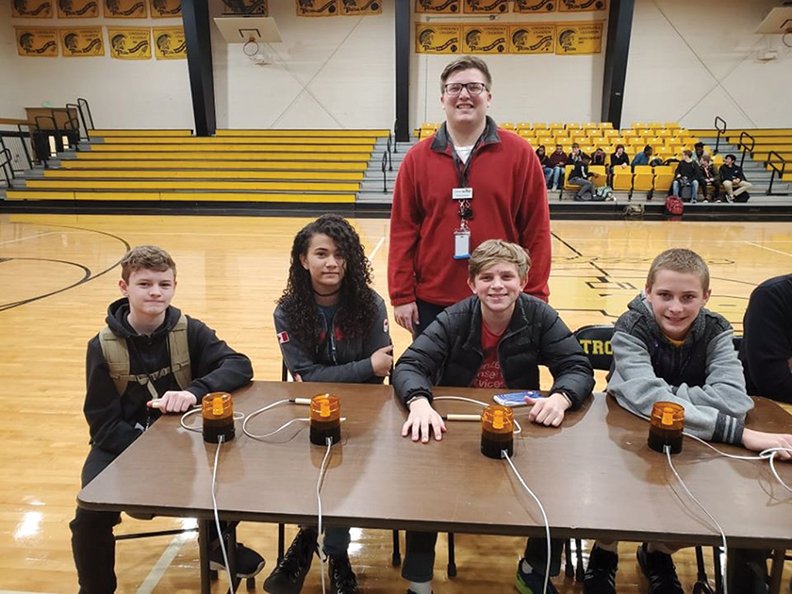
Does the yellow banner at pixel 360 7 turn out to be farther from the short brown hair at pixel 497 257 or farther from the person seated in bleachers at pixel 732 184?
the short brown hair at pixel 497 257

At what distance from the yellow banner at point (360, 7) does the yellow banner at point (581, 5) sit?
4.68 metres

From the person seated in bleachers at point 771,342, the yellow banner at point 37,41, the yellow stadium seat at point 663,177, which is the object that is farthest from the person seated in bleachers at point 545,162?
the yellow banner at point 37,41

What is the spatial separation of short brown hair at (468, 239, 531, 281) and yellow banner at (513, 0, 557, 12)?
1449cm

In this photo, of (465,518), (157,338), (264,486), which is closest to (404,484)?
(465,518)

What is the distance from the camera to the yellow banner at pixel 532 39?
14117 millimetres

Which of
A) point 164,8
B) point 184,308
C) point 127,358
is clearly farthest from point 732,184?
point 164,8

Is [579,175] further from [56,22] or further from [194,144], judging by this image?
[56,22]

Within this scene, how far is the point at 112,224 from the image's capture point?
10352 millimetres

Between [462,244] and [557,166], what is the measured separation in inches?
421

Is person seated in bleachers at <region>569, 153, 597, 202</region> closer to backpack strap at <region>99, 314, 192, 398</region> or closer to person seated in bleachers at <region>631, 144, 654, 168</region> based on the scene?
person seated in bleachers at <region>631, 144, 654, 168</region>

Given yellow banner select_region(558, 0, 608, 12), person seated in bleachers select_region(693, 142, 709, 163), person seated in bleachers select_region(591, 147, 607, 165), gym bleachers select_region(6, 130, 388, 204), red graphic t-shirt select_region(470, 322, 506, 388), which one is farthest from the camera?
yellow banner select_region(558, 0, 608, 12)

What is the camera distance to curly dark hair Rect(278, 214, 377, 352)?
2.01 meters

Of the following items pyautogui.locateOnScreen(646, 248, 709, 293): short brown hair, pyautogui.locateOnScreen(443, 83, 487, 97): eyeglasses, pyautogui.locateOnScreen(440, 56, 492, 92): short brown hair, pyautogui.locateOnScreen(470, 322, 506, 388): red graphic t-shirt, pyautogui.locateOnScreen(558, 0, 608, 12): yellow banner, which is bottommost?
pyautogui.locateOnScreen(470, 322, 506, 388): red graphic t-shirt

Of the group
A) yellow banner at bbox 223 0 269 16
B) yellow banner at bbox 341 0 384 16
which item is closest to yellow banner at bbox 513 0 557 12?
yellow banner at bbox 341 0 384 16
